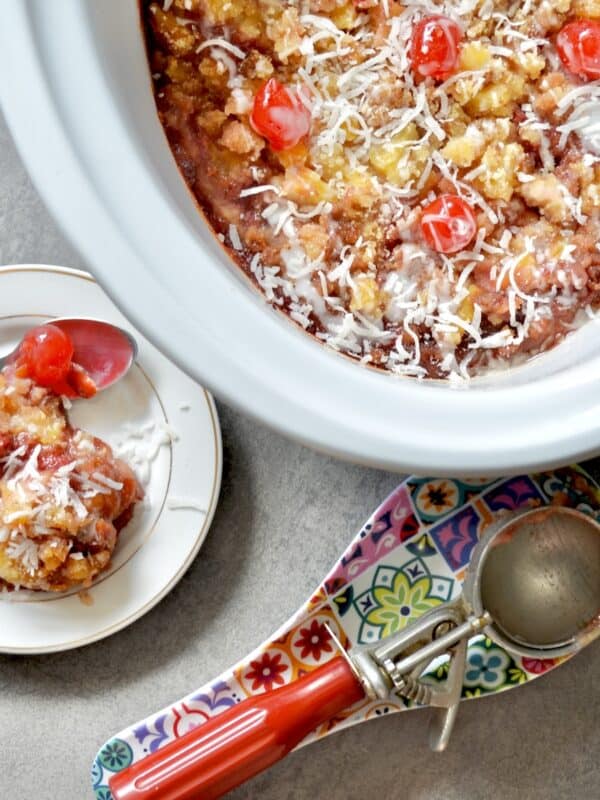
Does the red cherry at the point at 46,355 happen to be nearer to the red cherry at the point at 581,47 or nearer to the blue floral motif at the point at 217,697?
the blue floral motif at the point at 217,697

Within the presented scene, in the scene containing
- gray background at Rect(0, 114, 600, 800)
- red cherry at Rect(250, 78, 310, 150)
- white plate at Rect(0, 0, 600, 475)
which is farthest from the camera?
gray background at Rect(0, 114, 600, 800)

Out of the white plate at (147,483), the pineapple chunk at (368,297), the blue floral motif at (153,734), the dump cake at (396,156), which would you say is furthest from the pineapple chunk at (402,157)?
the blue floral motif at (153,734)

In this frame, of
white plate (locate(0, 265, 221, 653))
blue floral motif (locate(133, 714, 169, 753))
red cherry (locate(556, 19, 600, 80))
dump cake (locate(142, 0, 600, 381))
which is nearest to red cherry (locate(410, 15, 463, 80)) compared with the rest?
dump cake (locate(142, 0, 600, 381))

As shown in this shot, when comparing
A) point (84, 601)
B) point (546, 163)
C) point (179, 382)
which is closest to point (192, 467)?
point (179, 382)

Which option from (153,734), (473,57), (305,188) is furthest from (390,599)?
(473,57)

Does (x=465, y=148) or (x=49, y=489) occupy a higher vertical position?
(x=465, y=148)

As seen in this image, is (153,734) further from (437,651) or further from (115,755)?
(437,651)

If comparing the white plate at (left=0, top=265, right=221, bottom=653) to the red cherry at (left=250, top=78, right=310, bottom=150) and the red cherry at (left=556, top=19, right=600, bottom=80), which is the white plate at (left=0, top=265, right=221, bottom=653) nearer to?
the red cherry at (left=250, top=78, right=310, bottom=150)
